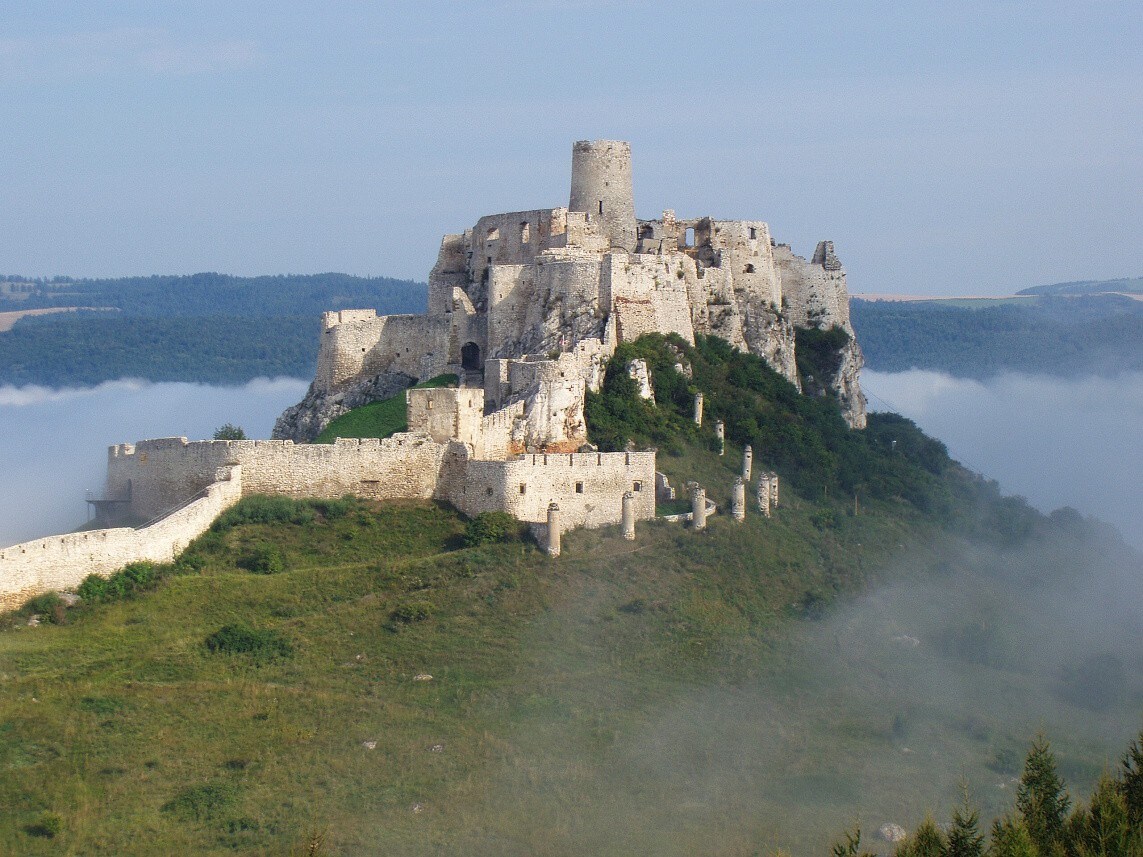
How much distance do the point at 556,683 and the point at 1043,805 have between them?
36.1 ft

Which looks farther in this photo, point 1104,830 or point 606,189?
point 606,189

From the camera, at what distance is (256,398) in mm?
116375

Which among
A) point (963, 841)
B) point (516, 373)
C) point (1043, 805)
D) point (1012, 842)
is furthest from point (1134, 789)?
point (516, 373)

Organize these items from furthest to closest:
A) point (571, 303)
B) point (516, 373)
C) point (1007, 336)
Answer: point (1007, 336)
point (571, 303)
point (516, 373)

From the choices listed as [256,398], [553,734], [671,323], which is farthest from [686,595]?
[256,398]

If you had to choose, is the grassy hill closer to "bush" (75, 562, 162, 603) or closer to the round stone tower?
"bush" (75, 562, 162, 603)

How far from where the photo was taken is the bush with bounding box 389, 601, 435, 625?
39.2 m

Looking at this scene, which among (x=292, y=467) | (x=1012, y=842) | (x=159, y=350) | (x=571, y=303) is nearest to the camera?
(x=1012, y=842)

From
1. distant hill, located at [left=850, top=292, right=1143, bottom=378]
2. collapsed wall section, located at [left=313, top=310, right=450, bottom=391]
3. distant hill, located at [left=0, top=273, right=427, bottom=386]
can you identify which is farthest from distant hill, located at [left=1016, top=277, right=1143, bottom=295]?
collapsed wall section, located at [left=313, top=310, right=450, bottom=391]

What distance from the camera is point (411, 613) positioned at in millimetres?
39312

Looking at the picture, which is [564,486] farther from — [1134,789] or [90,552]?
[1134,789]

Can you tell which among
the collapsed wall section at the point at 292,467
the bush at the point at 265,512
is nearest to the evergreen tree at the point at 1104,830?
the collapsed wall section at the point at 292,467

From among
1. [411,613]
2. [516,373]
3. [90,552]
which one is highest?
[516,373]

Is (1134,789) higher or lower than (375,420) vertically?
lower
